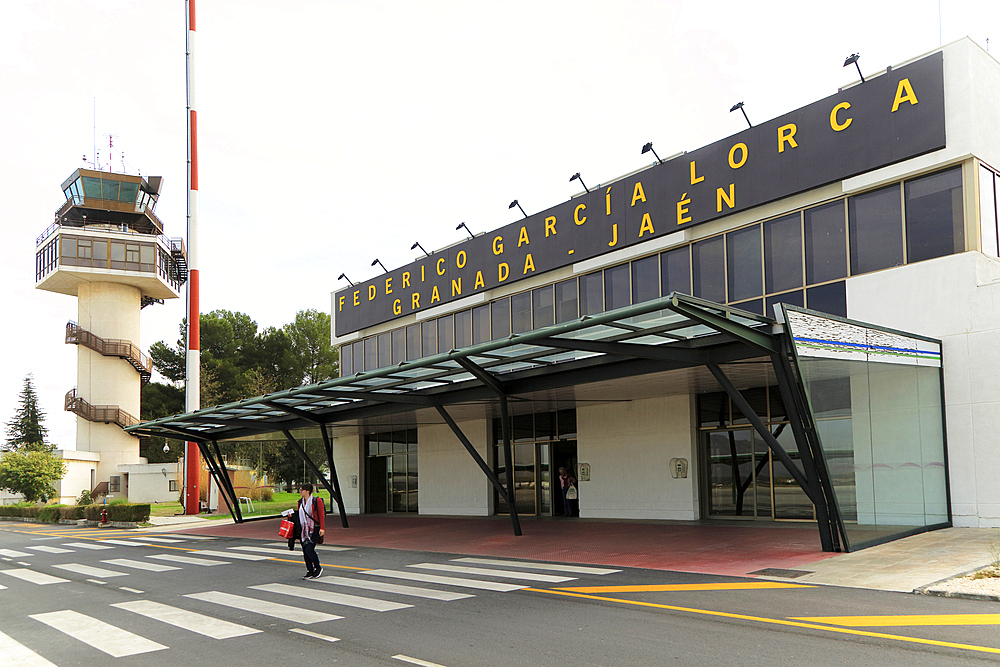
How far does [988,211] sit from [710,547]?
8.90 metres

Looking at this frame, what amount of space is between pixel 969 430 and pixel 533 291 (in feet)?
43.7

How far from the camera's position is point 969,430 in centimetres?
1475

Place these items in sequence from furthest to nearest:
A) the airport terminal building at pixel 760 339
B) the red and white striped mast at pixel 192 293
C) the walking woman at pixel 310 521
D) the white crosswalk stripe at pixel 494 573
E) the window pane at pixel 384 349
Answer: the red and white striped mast at pixel 192 293 → the window pane at pixel 384 349 → the airport terminal building at pixel 760 339 → the walking woman at pixel 310 521 → the white crosswalk stripe at pixel 494 573

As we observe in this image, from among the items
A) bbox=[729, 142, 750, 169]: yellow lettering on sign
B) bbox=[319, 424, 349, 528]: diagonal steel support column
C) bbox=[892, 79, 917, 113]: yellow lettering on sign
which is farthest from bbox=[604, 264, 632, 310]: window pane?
bbox=[319, 424, 349, 528]: diagonal steel support column

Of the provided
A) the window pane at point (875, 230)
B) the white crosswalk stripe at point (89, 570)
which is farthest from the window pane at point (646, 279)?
the white crosswalk stripe at point (89, 570)

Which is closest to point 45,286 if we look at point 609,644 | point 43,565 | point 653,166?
point 43,565

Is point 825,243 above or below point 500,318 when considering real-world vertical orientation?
above

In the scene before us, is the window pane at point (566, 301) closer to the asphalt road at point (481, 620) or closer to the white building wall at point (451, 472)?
the white building wall at point (451, 472)

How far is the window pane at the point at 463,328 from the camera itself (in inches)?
1078

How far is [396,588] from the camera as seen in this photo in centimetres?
1186

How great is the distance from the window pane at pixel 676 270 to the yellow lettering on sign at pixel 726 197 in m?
1.43

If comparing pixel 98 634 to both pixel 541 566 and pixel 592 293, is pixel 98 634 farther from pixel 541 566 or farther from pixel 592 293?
pixel 592 293

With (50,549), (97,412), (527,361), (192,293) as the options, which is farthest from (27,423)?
(527,361)

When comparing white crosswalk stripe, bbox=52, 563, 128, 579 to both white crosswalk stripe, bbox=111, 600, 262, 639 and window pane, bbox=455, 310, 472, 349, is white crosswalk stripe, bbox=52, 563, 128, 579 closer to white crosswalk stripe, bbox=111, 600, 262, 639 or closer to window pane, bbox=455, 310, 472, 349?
white crosswalk stripe, bbox=111, 600, 262, 639
